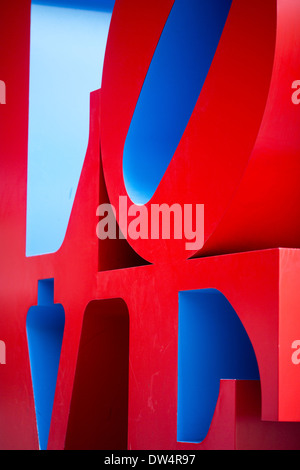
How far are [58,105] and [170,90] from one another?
2.49 m

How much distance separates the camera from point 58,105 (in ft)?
25.5

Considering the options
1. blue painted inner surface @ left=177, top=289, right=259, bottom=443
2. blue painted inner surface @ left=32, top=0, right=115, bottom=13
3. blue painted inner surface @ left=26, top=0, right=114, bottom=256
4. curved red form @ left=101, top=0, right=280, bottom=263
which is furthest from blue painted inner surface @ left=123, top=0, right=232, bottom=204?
blue painted inner surface @ left=32, top=0, right=115, bottom=13

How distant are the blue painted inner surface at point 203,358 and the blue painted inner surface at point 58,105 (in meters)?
2.74

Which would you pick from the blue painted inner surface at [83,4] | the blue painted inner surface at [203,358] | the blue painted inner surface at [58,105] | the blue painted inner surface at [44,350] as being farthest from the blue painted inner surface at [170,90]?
the blue painted inner surface at [83,4]

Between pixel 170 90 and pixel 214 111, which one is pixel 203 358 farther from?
pixel 170 90

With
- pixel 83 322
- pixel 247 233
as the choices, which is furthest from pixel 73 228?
pixel 247 233

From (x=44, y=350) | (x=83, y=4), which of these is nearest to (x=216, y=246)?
(x=44, y=350)

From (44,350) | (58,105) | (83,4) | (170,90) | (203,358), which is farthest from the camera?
(83,4)

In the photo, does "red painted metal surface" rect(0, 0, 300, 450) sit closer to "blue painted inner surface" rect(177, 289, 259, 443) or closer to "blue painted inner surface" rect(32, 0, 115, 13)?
"blue painted inner surface" rect(177, 289, 259, 443)

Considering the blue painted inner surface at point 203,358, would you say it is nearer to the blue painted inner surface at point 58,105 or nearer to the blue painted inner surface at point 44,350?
the blue painted inner surface at point 44,350

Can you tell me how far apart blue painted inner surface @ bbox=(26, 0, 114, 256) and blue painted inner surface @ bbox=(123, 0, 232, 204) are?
1970 millimetres

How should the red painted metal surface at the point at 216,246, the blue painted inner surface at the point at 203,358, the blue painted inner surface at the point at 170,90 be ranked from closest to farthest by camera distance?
the red painted metal surface at the point at 216,246
the blue painted inner surface at the point at 203,358
the blue painted inner surface at the point at 170,90

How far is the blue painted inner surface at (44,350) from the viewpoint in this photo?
7102 mm

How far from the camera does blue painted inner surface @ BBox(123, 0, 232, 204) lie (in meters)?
5.15
